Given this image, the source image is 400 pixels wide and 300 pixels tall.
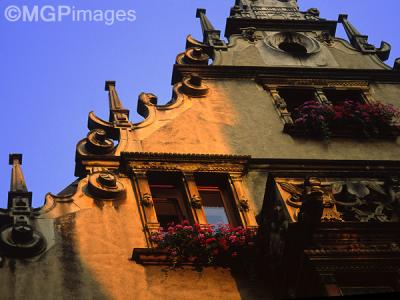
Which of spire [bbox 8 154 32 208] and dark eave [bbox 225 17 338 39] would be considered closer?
spire [bbox 8 154 32 208]

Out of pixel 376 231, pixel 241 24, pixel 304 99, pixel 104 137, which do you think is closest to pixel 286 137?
pixel 304 99

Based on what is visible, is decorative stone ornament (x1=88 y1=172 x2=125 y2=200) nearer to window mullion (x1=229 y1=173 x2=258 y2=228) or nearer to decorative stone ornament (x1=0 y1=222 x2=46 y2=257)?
decorative stone ornament (x1=0 y1=222 x2=46 y2=257)

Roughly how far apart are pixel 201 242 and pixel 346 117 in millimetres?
4921

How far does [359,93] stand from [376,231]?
21.9ft

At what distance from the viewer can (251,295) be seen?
10.1 metres

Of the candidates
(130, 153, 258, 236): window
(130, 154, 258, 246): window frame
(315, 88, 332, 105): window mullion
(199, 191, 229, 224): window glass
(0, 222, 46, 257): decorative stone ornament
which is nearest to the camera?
(0, 222, 46, 257): decorative stone ornament

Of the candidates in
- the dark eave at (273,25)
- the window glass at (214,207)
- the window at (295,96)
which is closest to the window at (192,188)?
the window glass at (214,207)

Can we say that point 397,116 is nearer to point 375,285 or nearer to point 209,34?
point 209,34

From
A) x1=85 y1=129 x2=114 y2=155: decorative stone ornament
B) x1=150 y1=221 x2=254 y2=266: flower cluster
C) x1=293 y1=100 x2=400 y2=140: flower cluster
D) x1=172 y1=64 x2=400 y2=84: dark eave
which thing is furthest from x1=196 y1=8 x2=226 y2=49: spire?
x1=150 y1=221 x2=254 y2=266: flower cluster

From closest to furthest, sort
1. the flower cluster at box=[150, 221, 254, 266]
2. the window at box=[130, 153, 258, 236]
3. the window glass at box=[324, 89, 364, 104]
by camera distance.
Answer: the flower cluster at box=[150, 221, 254, 266]
the window at box=[130, 153, 258, 236]
the window glass at box=[324, 89, 364, 104]

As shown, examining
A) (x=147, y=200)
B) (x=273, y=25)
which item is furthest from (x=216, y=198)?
(x=273, y=25)

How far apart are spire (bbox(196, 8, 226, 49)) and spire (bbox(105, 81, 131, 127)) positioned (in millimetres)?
3578

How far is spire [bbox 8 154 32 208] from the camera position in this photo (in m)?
11.0

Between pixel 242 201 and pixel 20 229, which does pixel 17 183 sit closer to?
pixel 20 229
